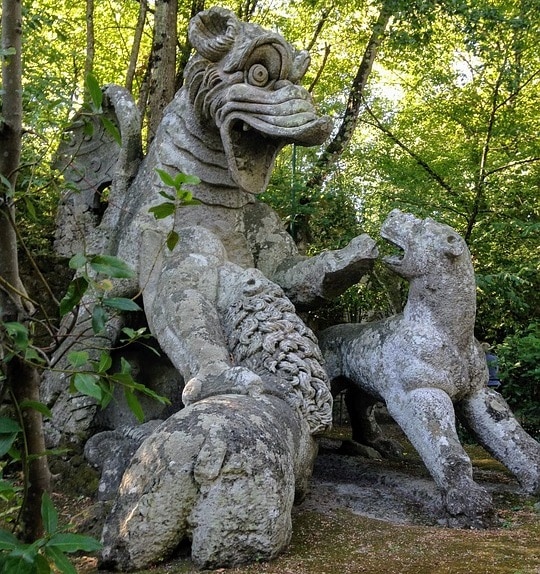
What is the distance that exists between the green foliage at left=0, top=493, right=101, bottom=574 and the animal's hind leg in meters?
2.80

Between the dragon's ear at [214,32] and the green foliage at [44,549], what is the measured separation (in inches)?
124

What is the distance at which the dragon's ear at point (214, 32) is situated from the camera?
13.3 feet

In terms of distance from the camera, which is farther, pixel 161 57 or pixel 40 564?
pixel 161 57

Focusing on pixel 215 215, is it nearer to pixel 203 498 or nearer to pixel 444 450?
pixel 444 450

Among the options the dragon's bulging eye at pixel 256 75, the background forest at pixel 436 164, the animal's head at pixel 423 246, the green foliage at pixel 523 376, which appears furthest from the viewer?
the background forest at pixel 436 164

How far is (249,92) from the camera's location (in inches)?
156

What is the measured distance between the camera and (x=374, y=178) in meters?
7.62

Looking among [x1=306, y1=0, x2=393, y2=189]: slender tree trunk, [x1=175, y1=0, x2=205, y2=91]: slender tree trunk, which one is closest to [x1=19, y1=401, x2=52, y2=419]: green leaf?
[x1=306, y1=0, x2=393, y2=189]: slender tree trunk

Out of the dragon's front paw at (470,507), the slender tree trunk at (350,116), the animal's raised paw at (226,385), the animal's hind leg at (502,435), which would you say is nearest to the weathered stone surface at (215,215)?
the animal's raised paw at (226,385)

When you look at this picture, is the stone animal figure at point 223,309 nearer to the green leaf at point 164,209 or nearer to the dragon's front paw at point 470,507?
the dragon's front paw at point 470,507

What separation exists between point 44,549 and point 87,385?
260 millimetres

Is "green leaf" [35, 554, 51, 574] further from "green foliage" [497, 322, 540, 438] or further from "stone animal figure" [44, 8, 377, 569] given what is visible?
"green foliage" [497, 322, 540, 438]

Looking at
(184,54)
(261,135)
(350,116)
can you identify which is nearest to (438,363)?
(261,135)

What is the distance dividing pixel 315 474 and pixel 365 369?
0.68 meters
